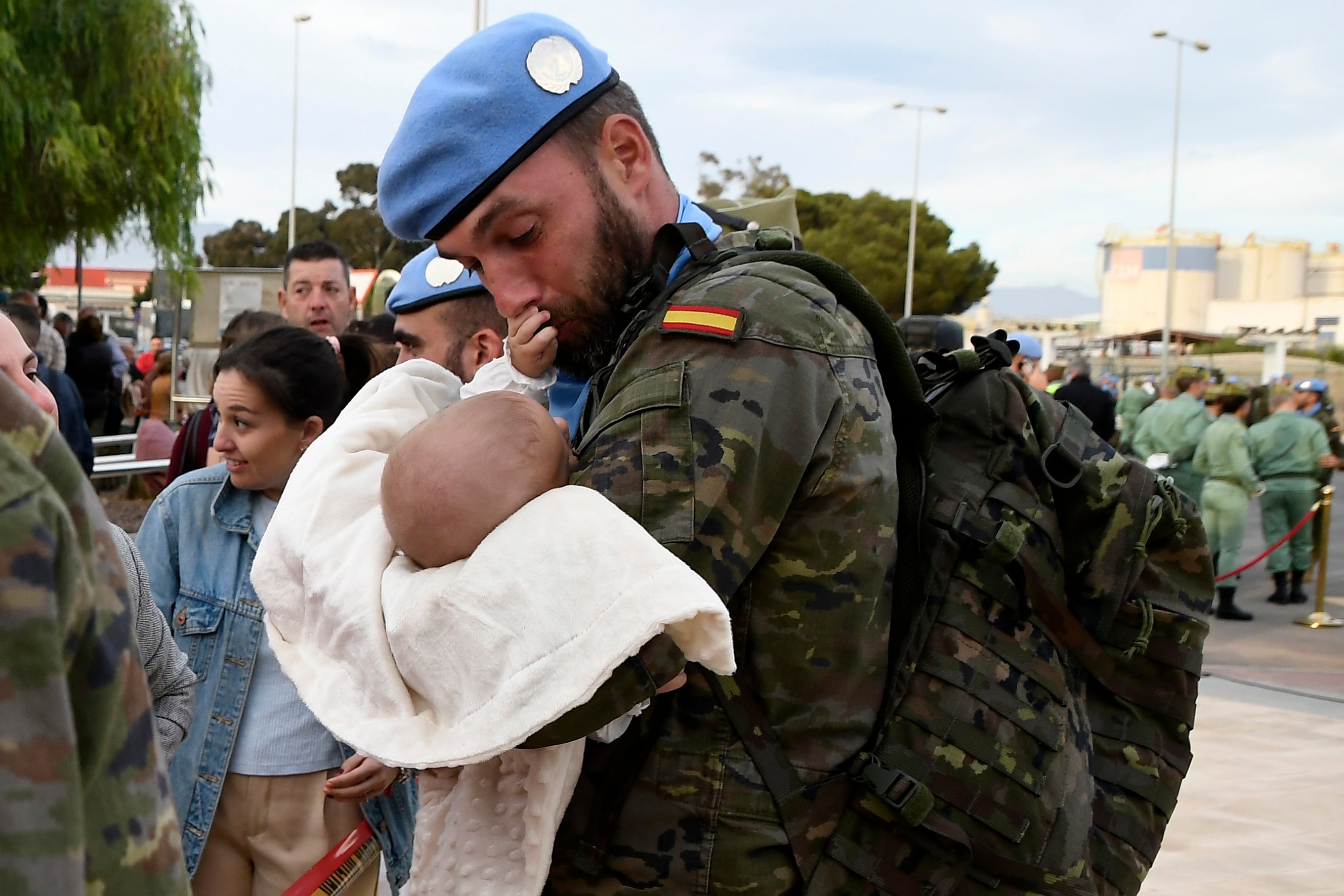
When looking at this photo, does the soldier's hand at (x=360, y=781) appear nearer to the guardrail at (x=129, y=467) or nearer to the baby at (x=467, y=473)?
the baby at (x=467, y=473)

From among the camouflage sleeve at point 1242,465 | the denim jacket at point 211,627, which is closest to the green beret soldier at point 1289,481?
the camouflage sleeve at point 1242,465

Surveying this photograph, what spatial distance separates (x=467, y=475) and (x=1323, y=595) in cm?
944

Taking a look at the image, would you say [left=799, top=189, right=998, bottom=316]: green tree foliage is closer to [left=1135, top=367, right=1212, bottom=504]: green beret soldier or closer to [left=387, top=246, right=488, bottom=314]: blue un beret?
[left=1135, top=367, right=1212, bottom=504]: green beret soldier

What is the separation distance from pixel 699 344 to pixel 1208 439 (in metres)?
10.00

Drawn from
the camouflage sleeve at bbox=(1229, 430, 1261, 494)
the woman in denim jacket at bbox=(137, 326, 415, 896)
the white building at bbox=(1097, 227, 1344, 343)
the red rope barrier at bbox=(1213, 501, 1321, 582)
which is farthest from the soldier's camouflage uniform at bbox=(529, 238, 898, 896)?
the white building at bbox=(1097, 227, 1344, 343)

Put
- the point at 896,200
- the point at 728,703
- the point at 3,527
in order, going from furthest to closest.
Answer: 1. the point at 896,200
2. the point at 728,703
3. the point at 3,527

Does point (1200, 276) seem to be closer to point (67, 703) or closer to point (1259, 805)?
point (1259, 805)

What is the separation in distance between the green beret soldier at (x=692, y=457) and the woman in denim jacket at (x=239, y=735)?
126cm

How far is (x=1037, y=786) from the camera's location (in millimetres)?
1444

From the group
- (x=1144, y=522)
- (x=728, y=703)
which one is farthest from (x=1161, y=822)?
(x=728, y=703)

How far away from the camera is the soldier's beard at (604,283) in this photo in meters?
1.58

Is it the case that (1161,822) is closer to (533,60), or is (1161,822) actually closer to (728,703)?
(728,703)

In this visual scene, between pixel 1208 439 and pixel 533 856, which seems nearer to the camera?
pixel 533 856

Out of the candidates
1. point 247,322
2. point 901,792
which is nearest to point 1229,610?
point 247,322
